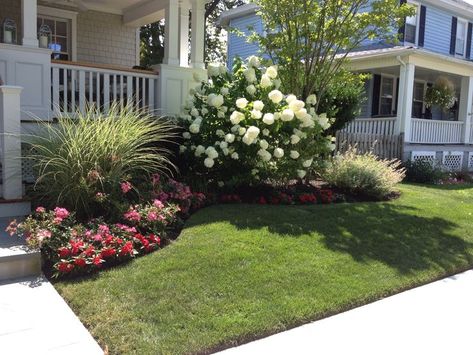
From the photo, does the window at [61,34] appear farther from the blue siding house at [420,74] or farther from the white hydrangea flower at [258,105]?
the white hydrangea flower at [258,105]

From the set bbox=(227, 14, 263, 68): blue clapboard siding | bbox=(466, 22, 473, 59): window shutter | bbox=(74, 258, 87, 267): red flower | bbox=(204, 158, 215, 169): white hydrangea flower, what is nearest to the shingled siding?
bbox=(204, 158, 215, 169): white hydrangea flower

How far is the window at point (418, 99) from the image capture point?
66.1 feet

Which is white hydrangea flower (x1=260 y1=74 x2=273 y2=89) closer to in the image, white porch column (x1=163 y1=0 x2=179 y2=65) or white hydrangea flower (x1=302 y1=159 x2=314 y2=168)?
white hydrangea flower (x1=302 y1=159 x2=314 y2=168)

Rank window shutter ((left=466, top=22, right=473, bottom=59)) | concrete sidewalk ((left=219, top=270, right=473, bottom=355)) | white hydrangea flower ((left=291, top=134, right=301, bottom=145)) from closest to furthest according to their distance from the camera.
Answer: concrete sidewalk ((left=219, top=270, right=473, bottom=355)), white hydrangea flower ((left=291, top=134, right=301, bottom=145)), window shutter ((left=466, top=22, right=473, bottom=59))

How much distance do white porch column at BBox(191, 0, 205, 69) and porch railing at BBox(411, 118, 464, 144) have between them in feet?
25.5

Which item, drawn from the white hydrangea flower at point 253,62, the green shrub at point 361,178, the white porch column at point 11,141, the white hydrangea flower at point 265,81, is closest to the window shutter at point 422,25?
the green shrub at point 361,178

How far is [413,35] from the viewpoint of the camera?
59.2ft

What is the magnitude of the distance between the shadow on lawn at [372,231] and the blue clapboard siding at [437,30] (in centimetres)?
1342

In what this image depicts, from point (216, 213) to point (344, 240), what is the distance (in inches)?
65.8

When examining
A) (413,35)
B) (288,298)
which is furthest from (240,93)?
(413,35)

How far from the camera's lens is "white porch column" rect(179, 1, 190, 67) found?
1020 centimetres

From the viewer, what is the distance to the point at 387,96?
19.0 m

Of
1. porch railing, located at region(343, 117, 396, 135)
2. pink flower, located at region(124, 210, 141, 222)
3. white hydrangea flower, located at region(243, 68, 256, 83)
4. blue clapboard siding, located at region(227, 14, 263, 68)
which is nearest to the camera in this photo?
pink flower, located at region(124, 210, 141, 222)

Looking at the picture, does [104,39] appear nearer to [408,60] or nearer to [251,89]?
[251,89]
